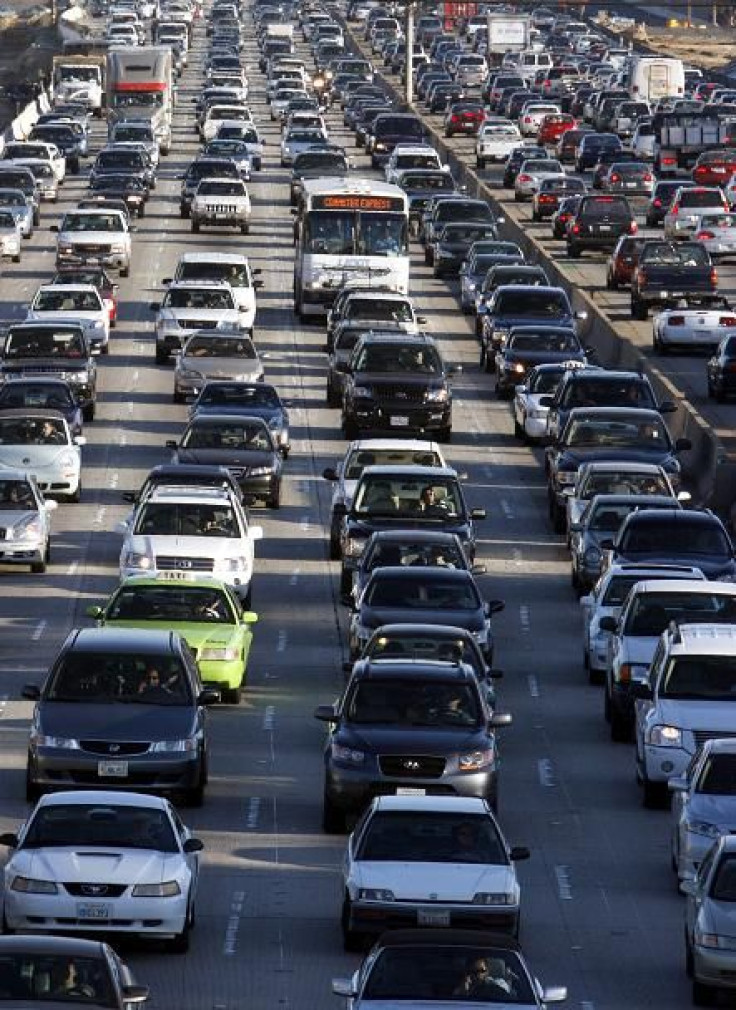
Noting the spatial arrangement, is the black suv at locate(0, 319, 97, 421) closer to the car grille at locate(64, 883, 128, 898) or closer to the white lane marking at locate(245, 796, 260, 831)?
the white lane marking at locate(245, 796, 260, 831)

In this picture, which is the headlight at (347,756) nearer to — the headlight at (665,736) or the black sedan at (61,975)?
the headlight at (665,736)

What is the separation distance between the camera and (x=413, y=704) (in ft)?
95.9

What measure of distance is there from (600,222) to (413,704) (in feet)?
174

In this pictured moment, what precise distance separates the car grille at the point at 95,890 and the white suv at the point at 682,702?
683 cm

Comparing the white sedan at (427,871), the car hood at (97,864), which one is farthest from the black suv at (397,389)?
the car hood at (97,864)

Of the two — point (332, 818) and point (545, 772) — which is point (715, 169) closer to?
point (545, 772)

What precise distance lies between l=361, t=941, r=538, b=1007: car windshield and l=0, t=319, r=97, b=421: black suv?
119 feet

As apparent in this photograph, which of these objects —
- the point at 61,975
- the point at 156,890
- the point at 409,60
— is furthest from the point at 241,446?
the point at 409,60

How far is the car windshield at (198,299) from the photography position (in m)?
63.2

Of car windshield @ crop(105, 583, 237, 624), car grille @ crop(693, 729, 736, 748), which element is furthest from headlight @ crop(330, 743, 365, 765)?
car windshield @ crop(105, 583, 237, 624)

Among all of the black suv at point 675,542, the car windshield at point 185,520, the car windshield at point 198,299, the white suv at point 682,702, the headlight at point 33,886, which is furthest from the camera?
the car windshield at point 198,299

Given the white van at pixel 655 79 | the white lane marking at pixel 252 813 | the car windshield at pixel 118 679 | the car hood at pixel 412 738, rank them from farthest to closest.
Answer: the white van at pixel 655 79
the car windshield at pixel 118 679
the white lane marking at pixel 252 813
the car hood at pixel 412 738

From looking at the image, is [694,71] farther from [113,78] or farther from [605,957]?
[605,957]

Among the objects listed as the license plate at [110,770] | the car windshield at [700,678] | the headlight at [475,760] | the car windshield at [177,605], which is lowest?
the car windshield at [177,605]
